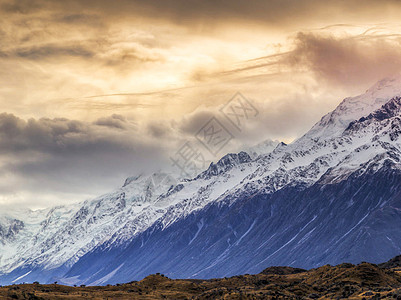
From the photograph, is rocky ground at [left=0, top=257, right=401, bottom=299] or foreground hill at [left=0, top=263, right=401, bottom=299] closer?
rocky ground at [left=0, top=257, right=401, bottom=299]

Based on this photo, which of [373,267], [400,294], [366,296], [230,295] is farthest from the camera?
[373,267]

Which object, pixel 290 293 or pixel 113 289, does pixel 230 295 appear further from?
pixel 113 289

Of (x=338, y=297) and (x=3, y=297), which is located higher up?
(x=3, y=297)

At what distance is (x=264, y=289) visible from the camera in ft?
485

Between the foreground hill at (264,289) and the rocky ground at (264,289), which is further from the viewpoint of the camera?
the foreground hill at (264,289)

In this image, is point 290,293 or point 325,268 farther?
point 325,268

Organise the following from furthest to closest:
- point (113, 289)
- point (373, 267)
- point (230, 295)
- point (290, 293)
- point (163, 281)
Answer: point (163, 281), point (113, 289), point (373, 267), point (290, 293), point (230, 295)

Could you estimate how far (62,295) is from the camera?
14362 centimetres

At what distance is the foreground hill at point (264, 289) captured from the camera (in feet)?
437

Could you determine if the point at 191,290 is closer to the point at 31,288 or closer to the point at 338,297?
the point at 31,288

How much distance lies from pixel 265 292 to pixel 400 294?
106ft

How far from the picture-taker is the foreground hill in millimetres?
133250

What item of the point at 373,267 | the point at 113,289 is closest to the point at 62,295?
the point at 113,289

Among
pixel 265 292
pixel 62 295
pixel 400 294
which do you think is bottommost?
pixel 400 294
